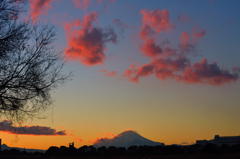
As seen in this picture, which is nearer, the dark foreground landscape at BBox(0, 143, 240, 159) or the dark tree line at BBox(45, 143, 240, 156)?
the dark foreground landscape at BBox(0, 143, 240, 159)

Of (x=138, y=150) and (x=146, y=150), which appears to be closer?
(x=146, y=150)

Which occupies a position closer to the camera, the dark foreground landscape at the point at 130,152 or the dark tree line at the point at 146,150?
the dark foreground landscape at the point at 130,152

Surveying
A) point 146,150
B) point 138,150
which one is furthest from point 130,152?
point 146,150

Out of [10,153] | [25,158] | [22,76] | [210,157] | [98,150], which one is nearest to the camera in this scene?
[210,157]

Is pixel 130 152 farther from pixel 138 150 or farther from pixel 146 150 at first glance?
pixel 146 150

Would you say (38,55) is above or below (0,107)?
above

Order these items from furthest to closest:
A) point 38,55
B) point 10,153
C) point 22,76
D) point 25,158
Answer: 1. point 38,55
2. point 22,76
3. point 10,153
4. point 25,158

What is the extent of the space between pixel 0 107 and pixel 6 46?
10.7 ft

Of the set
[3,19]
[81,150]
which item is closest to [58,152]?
[81,150]

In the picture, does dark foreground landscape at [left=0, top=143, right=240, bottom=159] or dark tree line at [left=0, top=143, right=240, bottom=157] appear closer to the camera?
dark foreground landscape at [left=0, top=143, right=240, bottom=159]

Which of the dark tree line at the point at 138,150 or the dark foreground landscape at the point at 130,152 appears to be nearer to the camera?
the dark foreground landscape at the point at 130,152

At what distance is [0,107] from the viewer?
14.9 meters

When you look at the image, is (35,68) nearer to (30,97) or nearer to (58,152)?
(30,97)

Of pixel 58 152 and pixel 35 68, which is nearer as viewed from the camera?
pixel 58 152
